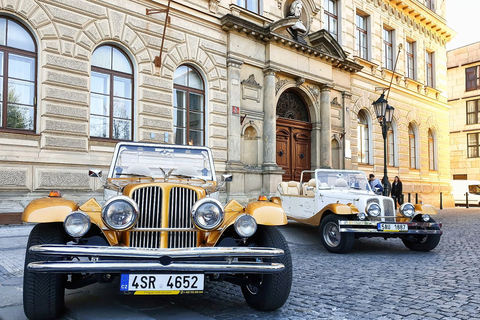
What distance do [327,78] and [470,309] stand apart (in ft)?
47.5

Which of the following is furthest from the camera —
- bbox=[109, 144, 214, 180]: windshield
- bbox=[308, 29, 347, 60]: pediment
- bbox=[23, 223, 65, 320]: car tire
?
bbox=[308, 29, 347, 60]: pediment

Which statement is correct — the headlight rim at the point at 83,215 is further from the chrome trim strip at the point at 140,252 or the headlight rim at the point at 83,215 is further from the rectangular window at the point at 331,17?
the rectangular window at the point at 331,17

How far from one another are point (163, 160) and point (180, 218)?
6.55 ft

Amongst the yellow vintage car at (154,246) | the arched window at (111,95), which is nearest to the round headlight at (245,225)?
the yellow vintage car at (154,246)

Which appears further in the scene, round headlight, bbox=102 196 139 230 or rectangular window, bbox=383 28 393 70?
rectangular window, bbox=383 28 393 70

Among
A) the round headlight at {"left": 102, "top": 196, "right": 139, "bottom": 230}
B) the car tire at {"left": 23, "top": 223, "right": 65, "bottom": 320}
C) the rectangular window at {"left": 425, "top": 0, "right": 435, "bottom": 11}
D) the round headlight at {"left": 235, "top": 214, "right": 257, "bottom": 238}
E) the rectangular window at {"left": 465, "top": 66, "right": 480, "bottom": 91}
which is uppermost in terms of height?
the rectangular window at {"left": 425, "top": 0, "right": 435, "bottom": 11}

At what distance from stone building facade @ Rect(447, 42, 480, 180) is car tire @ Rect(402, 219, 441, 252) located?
3421 cm

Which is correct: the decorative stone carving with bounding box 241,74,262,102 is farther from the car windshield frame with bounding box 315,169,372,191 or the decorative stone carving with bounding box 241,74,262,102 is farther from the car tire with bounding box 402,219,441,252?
the car tire with bounding box 402,219,441,252

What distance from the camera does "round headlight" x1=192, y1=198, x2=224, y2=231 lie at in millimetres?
3717

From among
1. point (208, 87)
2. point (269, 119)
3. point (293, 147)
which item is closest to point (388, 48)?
point (293, 147)

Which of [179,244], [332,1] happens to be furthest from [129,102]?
[332,1]

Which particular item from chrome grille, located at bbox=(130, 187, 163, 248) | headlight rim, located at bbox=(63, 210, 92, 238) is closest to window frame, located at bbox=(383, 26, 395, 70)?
chrome grille, located at bbox=(130, 187, 163, 248)

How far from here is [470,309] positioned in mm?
4039

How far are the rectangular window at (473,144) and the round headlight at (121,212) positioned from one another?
40978 millimetres
